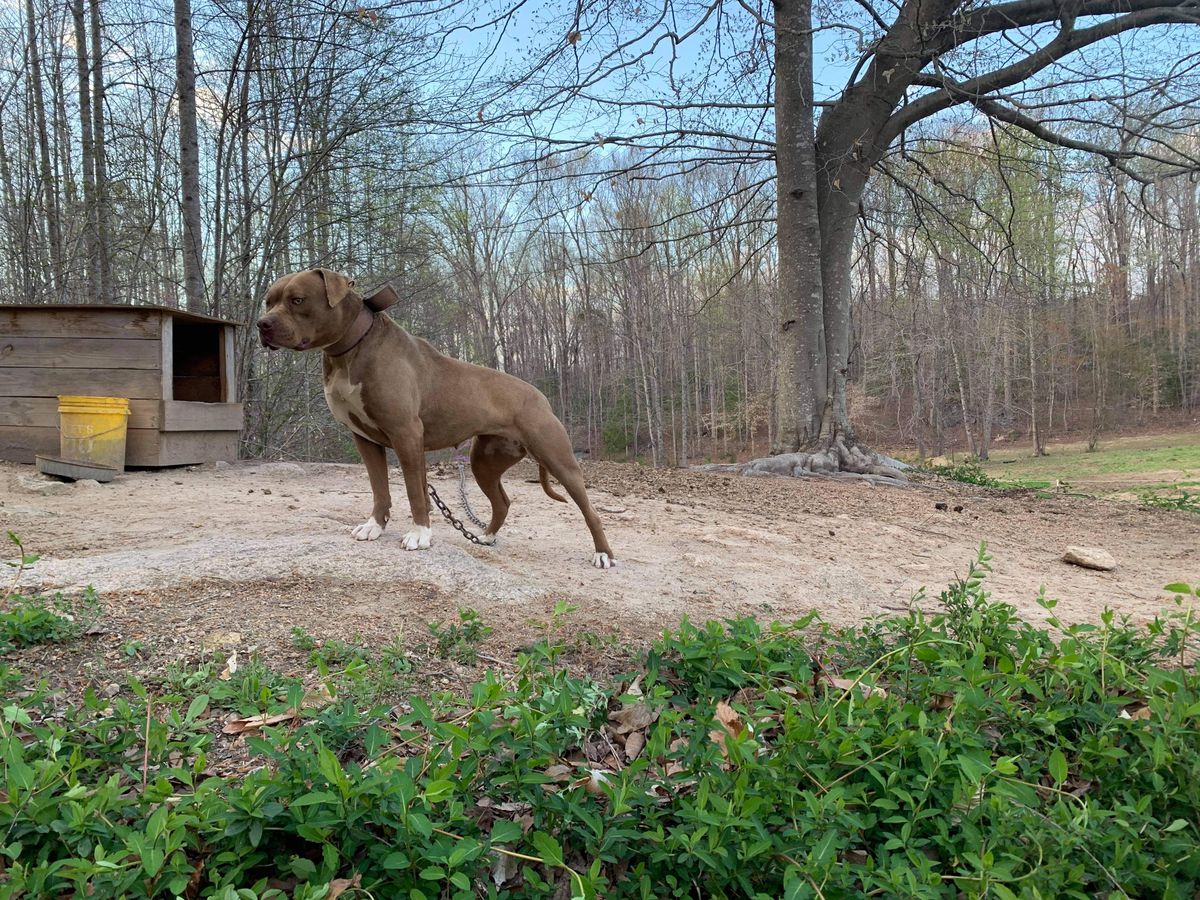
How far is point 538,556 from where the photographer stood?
4.18 metres

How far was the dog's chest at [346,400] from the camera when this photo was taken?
3.66m

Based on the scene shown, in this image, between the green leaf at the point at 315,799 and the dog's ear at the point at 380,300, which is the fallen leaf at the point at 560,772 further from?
the dog's ear at the point at 380,300

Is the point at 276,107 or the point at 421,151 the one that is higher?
the point at 276,107

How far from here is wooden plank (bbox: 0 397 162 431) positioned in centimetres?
667

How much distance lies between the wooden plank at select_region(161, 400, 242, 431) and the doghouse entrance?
18.4 inches

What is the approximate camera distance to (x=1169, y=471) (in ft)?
54.2

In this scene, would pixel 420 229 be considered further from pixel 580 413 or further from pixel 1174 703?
pixel 580 413

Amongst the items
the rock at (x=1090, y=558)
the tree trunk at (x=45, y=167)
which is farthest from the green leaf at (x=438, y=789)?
the tree trunk at (x=45, y=167)

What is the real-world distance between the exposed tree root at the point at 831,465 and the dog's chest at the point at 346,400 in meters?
5.84

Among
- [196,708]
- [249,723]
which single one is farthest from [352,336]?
[196,708]

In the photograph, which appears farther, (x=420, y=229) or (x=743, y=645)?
(x=420, y=229)

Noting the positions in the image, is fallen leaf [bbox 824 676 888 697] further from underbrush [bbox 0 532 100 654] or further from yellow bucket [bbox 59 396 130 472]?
yellow bucket [bbox 59 396 130 472]

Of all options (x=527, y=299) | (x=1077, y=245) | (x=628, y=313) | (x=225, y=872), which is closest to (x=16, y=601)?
(x=225, y=872)

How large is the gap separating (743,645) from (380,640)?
1.31m
